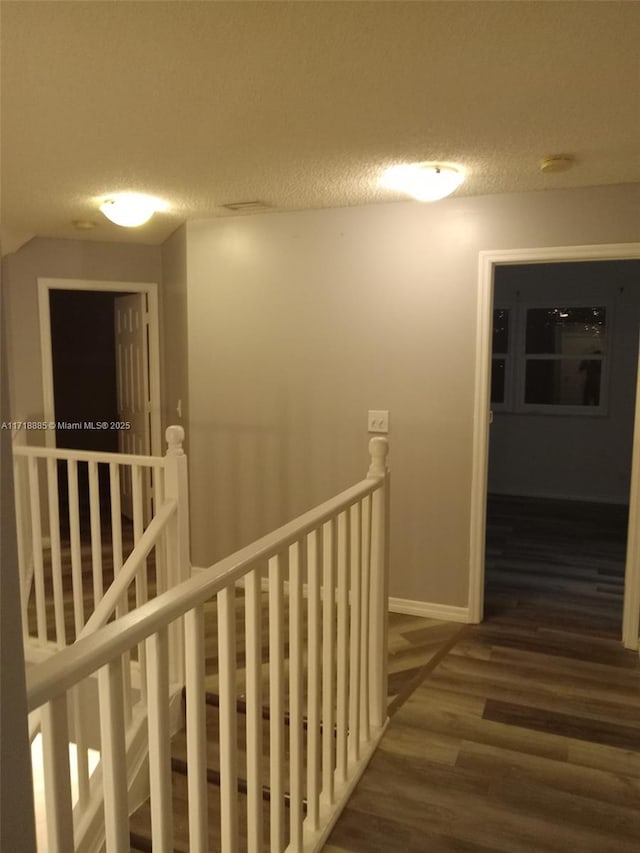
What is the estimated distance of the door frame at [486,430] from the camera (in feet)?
9.65

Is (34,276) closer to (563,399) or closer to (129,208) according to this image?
(129,208)

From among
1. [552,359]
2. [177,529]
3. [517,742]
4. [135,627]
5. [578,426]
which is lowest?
[517,742]

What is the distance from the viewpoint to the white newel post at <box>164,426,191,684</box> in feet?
8.59

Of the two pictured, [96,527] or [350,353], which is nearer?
[96,527]

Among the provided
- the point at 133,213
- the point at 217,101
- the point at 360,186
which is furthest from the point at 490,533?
the point at 217,101

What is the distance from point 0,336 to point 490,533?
16.0ft

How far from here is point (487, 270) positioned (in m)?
3.14

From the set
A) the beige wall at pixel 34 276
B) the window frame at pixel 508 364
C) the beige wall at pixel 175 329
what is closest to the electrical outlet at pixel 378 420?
the beige wall at pixel 175 329

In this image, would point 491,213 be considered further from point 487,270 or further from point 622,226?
point 622,226

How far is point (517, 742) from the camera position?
231 centimetres

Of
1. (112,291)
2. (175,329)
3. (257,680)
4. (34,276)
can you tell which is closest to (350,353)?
(175,329)

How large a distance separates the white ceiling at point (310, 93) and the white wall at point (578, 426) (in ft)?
10.8

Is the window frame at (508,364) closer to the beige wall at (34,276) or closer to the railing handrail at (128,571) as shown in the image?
the beige wall at (34,276)

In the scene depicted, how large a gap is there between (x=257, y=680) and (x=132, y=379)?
4089mm
